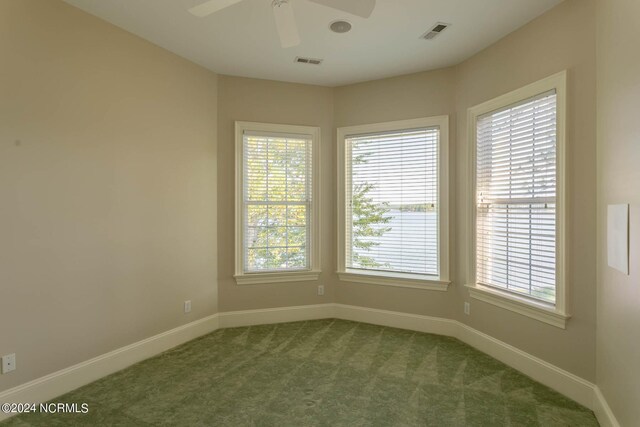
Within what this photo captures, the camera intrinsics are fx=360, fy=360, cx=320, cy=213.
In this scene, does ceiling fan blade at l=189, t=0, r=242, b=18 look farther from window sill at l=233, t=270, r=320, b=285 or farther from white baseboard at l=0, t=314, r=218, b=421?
window sill at l=233, t=270, r=320, b=285

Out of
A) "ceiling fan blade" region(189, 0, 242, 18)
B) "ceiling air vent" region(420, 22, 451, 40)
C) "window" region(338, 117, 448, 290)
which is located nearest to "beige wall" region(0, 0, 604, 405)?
"window" region(338, 117, 448, 290)

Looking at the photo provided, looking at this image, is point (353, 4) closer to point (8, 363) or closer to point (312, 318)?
point (8, 363)

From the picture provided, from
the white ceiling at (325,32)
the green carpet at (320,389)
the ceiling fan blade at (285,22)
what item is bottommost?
the green carpet at (320,389)

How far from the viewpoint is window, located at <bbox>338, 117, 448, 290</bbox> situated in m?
3.80

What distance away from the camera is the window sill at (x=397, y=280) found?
379cm

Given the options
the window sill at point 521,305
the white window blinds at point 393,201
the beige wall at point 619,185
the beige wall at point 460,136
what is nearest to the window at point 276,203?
the beige wall at point 460,136

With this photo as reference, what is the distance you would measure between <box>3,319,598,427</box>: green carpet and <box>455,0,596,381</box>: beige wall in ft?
1.06

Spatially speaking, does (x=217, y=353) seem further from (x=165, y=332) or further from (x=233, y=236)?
(x=233, y=236)

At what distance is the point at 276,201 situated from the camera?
4.12 meters

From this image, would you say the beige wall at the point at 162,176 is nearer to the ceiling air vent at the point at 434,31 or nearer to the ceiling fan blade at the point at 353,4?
the ceiling air vent at the point at 434,31

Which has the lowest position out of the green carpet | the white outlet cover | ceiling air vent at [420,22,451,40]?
the green carpet

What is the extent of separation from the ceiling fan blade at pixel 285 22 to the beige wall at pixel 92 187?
1629 mm

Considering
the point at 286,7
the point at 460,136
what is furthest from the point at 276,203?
the point at 286,7

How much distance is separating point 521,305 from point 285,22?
2.70 m
